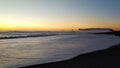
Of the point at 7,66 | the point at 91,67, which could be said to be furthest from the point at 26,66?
the point at 91,67

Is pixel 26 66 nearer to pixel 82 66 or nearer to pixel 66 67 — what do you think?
pixel 66 67

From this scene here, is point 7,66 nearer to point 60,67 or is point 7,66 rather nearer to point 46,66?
point 46,66

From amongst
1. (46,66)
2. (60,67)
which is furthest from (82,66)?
(46,66)

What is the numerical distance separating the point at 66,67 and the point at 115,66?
2417 mm

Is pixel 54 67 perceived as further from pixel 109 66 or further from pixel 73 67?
pixel 109 66

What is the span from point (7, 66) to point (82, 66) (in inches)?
143

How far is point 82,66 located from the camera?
9906 mm

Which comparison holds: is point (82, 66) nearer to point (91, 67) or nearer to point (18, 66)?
point (91, 67)

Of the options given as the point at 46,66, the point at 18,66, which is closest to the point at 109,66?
the point at 46,66

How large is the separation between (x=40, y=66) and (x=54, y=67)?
687 millimetres

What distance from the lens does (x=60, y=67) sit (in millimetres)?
9672

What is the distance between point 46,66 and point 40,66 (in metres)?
0.30

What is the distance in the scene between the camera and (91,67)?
9664 mm

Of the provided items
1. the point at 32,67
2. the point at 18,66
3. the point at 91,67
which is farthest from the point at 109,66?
the point at 18,66
